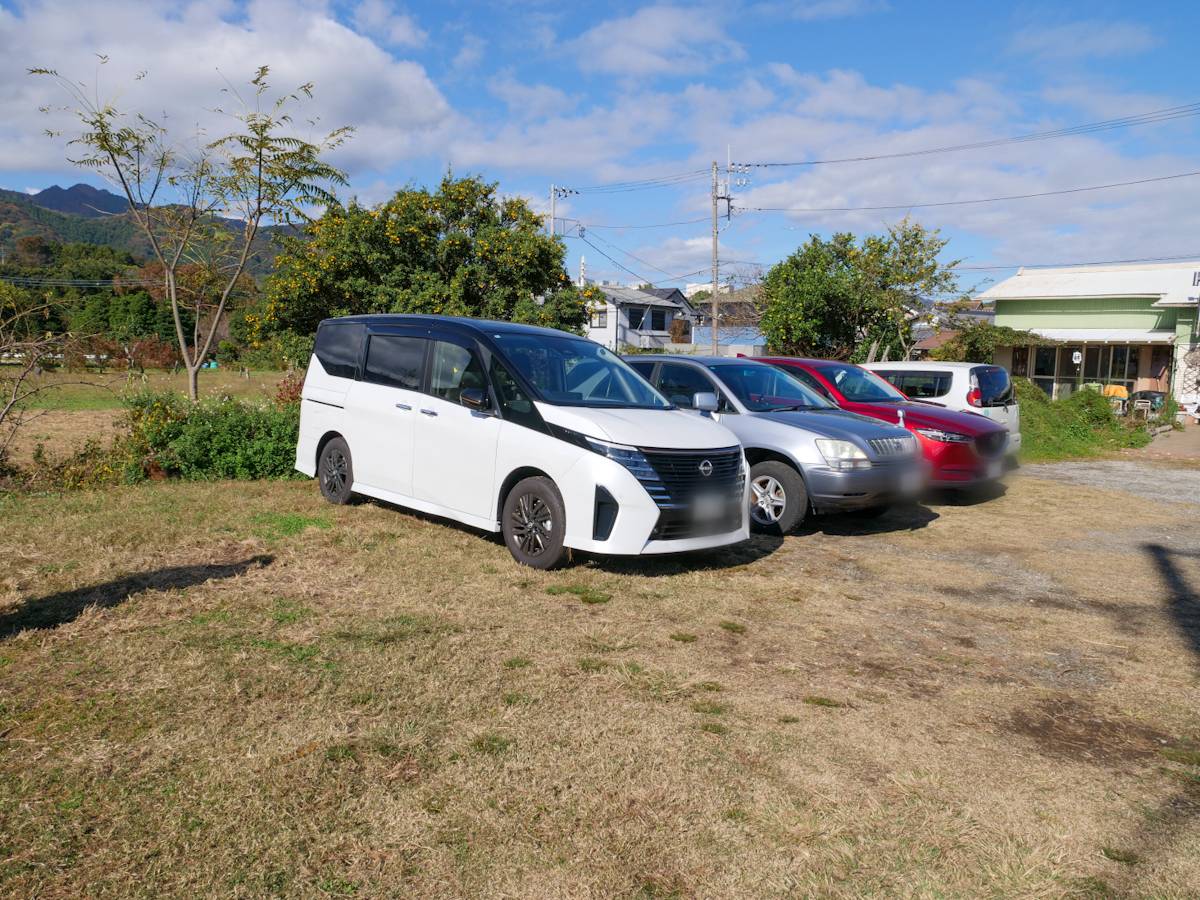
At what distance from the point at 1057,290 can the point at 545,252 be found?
71.1 feet

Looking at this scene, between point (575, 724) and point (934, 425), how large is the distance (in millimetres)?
7124

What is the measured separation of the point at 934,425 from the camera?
962 cm

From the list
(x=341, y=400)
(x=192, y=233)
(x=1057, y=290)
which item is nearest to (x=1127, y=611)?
(x=341, y=400)

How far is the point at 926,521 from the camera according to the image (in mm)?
9164

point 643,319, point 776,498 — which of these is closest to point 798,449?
point 776,498

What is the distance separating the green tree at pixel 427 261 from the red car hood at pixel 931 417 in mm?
8541

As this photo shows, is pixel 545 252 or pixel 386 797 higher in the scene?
pixel 545 252

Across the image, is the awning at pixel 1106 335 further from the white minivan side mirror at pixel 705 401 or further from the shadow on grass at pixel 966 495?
the white minivan side mirror at pixel 705 401

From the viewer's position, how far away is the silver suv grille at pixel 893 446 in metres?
7.92

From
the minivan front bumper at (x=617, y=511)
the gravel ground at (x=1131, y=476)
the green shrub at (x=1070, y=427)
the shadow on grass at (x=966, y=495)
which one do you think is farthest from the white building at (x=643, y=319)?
the minivan front bumper at (x=617, y=511)

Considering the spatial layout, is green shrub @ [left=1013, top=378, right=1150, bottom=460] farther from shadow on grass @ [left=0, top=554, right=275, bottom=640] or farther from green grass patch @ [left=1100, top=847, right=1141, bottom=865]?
shadow on grass @ [left=0, top=554, right=275, bottom=640]

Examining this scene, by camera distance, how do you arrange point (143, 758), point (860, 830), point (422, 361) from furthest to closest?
1. point (422, 361)
2. point (143, 758)
3. point (860, 830)

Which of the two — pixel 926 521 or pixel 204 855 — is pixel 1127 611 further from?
pixel 204 855

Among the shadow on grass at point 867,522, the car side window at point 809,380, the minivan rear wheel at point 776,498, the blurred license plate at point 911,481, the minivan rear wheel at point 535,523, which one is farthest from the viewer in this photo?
the car side window at point 809,380
